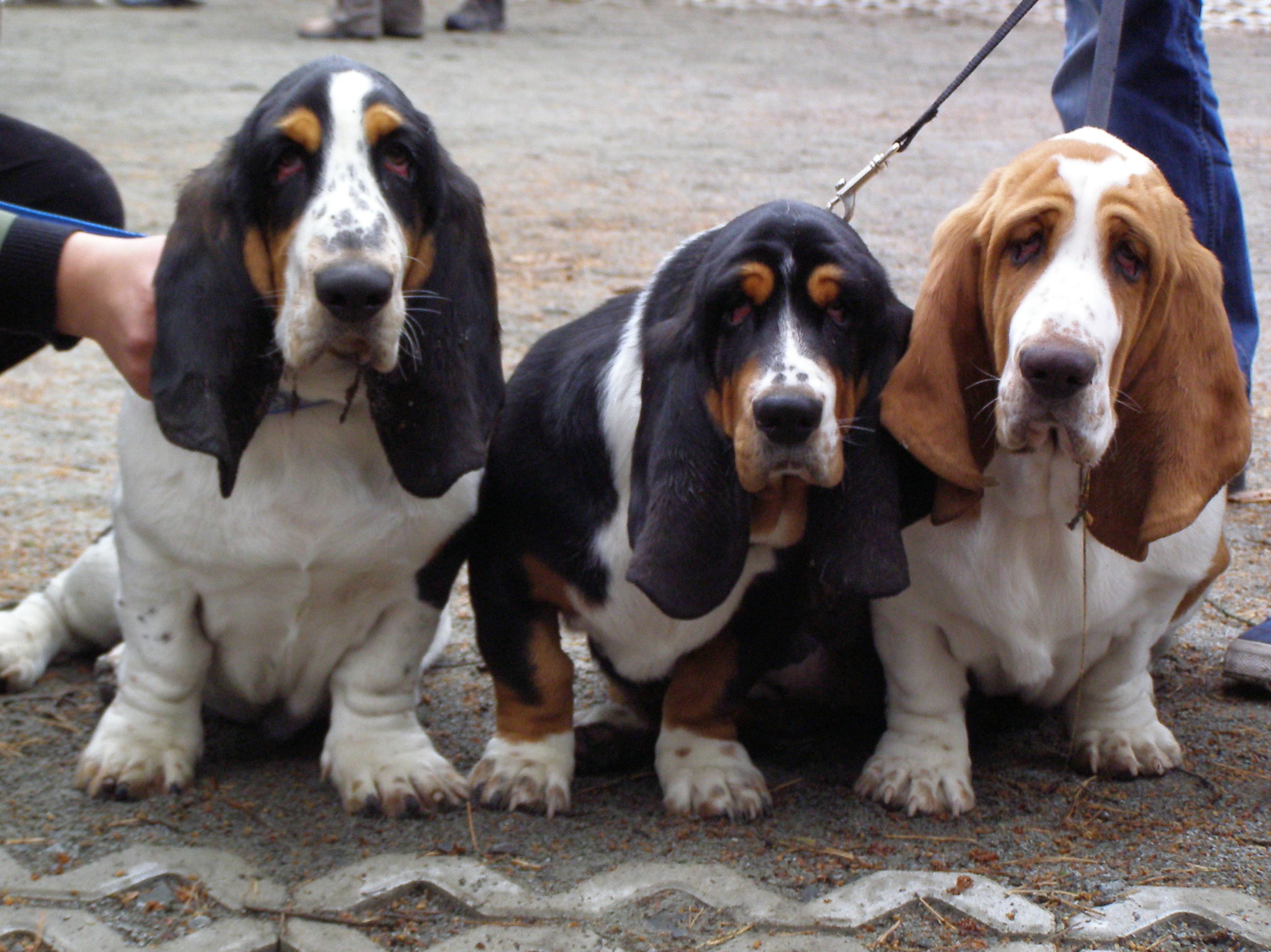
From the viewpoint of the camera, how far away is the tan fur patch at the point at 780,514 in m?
2.47

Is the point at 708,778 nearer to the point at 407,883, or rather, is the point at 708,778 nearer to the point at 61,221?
the point at 407,883

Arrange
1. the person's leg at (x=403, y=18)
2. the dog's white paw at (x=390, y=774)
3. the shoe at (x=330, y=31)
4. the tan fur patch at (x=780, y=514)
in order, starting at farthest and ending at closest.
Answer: the person's leg at (x=403, y=18), the shoe at (x=330, y=31), the dog's white paw at (x=390, y=774), the tan fur patch at (x=780, y=514)

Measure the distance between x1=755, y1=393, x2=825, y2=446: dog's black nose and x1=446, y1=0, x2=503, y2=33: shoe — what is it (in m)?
11.7

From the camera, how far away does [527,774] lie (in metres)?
2.65

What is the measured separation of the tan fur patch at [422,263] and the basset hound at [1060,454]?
0.77 m

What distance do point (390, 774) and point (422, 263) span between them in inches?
34.4

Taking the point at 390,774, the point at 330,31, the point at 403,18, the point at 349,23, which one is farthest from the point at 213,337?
the point at 403,18

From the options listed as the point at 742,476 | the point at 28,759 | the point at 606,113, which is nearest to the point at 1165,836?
the point at 742,476

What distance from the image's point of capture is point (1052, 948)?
219cm

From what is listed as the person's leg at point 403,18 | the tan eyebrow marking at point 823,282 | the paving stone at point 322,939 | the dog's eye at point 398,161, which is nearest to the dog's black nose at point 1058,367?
the tan eyebrow marking at point 823,282

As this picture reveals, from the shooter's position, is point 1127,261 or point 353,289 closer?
point 353,289

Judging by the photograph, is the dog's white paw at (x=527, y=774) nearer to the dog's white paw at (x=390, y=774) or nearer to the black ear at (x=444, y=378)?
the dog's white paw at (x=390, y=774)

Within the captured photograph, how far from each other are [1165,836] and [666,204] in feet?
17.5

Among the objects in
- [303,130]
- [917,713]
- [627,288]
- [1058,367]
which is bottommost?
[627,288]
